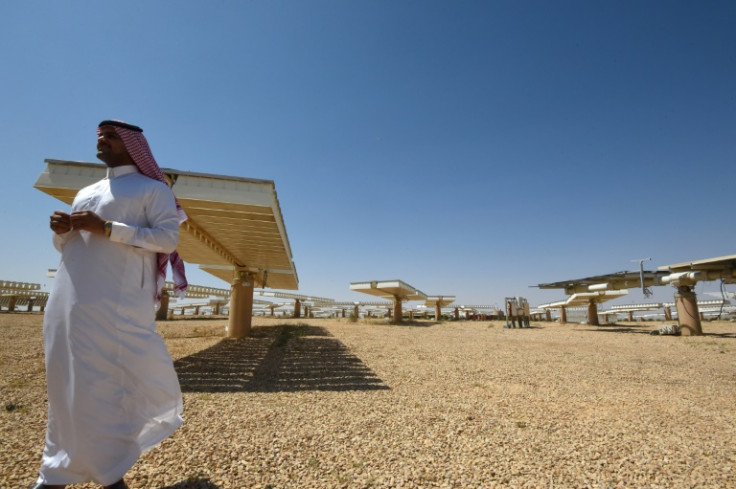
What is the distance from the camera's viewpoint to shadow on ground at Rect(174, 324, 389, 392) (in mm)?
5117

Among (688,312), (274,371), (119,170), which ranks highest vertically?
(119,170)

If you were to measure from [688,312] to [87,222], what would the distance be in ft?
67.0

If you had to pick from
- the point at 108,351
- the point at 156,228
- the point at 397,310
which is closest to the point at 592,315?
the point at 397,310

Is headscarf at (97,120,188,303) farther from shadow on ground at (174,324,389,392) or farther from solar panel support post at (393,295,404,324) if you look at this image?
solar panel support post at (393,295,404,324)

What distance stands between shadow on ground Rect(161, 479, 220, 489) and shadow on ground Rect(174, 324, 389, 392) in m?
2.64

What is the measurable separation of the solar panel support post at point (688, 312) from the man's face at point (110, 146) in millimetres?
20032

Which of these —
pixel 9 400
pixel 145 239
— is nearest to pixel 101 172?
pixel 9 400

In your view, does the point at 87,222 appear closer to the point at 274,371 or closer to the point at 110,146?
the point at 110,146

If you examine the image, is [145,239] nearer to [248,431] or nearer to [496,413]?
[248,431]

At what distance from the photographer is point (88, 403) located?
176 centimetres

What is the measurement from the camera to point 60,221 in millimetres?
1893

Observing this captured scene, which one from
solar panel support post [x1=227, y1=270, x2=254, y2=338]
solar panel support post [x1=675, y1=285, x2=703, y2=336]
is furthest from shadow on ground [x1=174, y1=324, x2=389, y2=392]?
solar panel support post [x1=675, y1=285, x2=703, y2=336]

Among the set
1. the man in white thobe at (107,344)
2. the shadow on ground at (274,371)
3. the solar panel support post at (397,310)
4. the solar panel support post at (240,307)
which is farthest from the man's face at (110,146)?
the solar panel support post at (397,310)

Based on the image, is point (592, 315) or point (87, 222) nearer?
point (87, 222)
